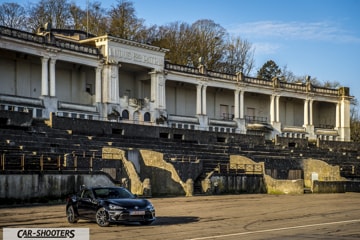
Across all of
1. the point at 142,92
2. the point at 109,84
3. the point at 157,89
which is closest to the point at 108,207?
the point at 109,84

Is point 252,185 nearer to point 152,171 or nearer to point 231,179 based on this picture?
point 231,179

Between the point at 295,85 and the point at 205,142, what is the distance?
27.8 metres

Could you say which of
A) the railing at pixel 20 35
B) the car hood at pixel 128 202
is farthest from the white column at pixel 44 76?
the car hood at pixel 128 202

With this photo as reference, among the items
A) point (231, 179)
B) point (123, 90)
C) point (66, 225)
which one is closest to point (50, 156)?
point (231, 179)

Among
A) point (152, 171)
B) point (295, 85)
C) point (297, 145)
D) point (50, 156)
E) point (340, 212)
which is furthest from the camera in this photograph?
point (295, 85)

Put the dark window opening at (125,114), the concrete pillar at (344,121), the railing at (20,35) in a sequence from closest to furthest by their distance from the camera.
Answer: the railing at (20,35)
the dark window opening at (125,114)
the concrete pillar at (344,121)

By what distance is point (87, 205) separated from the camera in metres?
19.4

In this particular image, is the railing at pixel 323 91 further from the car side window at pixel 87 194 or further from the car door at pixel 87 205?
the car door at pixel 87 205

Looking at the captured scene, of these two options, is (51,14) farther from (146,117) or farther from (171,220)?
(171,220)

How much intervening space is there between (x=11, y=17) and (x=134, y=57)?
74.0ft

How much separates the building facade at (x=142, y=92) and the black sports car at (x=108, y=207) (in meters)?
32.1

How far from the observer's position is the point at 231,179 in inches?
1554

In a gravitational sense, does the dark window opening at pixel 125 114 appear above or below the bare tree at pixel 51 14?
below

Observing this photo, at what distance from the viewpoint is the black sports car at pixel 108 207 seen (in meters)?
18.5
